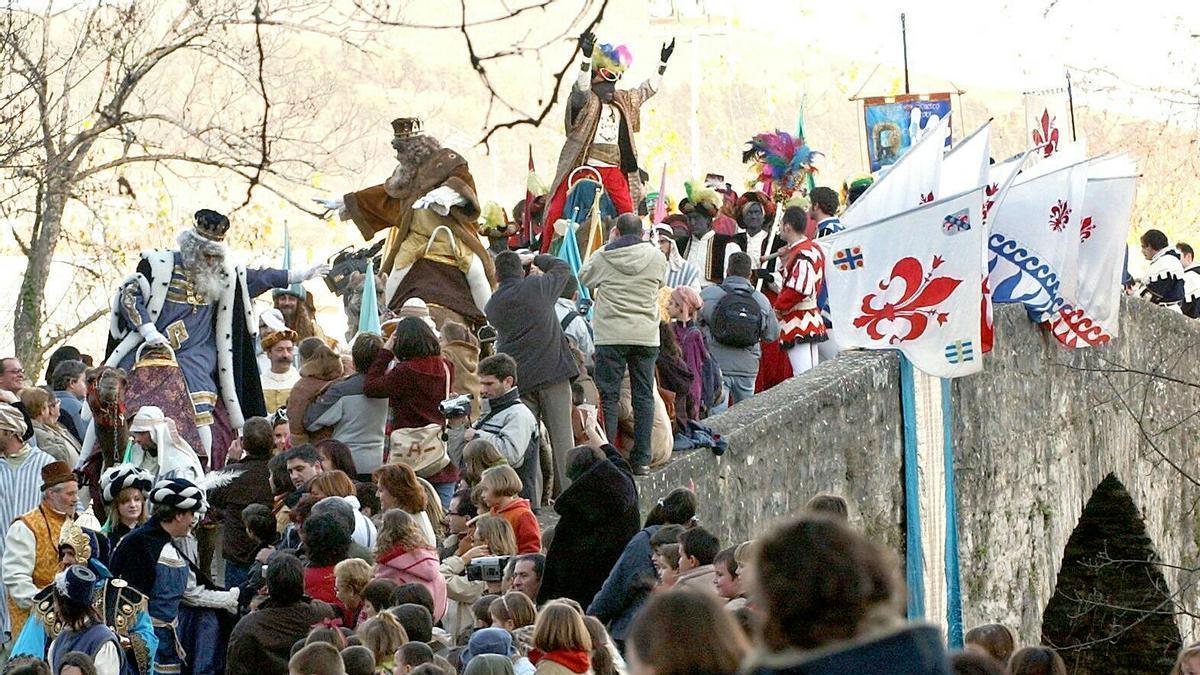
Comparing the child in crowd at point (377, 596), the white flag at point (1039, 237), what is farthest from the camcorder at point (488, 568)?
the white flag at point (1039, 237)

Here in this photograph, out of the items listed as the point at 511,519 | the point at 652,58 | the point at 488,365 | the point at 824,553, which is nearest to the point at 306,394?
the point at 488,365

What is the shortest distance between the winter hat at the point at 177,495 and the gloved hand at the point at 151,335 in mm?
2812

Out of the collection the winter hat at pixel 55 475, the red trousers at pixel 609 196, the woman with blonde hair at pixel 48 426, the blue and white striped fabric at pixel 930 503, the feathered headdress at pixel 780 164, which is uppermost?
the feathered headdress at pixel 780 164

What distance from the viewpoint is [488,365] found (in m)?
10.1

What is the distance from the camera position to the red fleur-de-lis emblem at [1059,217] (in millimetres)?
16562

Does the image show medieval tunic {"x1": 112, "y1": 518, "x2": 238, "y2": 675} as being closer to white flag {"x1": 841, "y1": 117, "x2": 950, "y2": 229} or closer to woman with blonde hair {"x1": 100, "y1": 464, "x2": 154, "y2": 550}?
woman with blonde hair {"x1": 100, "y1": 464, "x2": 154, "y2": 550}

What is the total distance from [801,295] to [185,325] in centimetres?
402

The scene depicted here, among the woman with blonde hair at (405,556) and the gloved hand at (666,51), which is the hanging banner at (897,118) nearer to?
the gloved hand at (666,51)

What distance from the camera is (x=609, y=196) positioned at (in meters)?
16.3

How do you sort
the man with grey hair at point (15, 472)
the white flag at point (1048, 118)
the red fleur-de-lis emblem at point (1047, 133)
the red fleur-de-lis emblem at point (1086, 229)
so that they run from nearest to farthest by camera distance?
the man with grey hair at point (15, 472) < the red fleur-de-lis emblem at point (1086, 229) < the red fleur-de-lis emblem at point (1047, 133) < the white flag at point (1048, 118)

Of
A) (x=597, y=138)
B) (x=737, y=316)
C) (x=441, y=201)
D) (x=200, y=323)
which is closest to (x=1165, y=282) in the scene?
(x=597, y=138)

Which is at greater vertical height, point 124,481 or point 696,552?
point 124,481

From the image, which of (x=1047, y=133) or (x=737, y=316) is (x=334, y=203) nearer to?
(x=737, y=316)

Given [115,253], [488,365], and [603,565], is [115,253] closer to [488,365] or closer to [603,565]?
[488,365]
